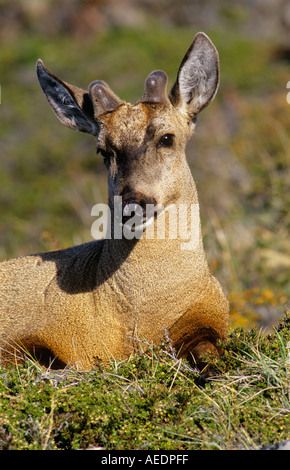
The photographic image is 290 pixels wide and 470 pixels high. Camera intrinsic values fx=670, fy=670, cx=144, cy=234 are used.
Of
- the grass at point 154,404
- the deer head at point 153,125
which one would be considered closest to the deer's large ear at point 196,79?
the deer head at point 153,125

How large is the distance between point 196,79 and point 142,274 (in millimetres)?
1885

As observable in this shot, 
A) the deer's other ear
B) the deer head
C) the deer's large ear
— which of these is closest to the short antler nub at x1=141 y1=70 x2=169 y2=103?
the deer head

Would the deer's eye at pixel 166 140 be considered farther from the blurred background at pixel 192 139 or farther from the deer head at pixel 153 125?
the blurred background at pixel 192 139

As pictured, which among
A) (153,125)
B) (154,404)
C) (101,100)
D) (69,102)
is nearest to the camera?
(154,404)

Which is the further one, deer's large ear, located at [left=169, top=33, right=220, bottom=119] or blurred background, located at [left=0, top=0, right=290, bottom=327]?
blurred background, located at [left=0, top=0, right=290, bottom=327]

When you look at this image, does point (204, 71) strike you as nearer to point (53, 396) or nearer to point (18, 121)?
point (53, 396)

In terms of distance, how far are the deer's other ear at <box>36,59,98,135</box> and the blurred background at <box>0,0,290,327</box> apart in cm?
227

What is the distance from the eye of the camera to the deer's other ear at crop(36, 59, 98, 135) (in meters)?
6.46

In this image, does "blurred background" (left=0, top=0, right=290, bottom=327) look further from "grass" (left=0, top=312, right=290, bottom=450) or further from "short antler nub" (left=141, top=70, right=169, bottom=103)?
"grass" (left=0, top=312, right=290, bottom=450)

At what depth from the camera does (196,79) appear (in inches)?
244

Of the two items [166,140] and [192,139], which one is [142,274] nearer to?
[166,140]

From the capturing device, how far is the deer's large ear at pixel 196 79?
19.8 feet

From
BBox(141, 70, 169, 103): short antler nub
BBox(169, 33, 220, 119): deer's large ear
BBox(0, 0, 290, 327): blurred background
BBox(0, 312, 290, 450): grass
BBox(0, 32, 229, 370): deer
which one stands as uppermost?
BBox(0, 0, 290, 327): blurred background

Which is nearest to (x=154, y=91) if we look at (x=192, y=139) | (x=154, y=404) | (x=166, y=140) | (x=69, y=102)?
(x=166, y=140)
